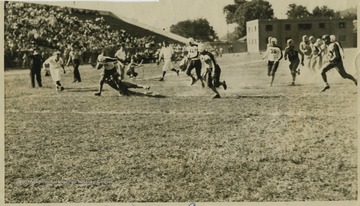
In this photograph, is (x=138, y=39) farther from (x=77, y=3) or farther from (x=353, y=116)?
(x=353, y=116)

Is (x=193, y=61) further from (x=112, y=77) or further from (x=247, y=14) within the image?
(x=112, y=77)

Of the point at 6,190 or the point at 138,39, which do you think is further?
the point at 138,39

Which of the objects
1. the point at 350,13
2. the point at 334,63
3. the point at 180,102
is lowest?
the point at 180,102

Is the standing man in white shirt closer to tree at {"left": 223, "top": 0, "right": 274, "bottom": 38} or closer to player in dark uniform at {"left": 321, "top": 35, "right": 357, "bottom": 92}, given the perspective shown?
tree at {"left": 223, "top": 0, "right": 274, "bottom": 38}

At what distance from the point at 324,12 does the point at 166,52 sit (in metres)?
1.48

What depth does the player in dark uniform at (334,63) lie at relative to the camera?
15.8ft

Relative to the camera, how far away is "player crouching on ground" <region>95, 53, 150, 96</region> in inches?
191

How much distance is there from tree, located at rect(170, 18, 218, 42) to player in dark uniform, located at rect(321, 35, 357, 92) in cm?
105

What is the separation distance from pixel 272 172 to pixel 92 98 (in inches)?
69.0

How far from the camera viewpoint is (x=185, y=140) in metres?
4.70

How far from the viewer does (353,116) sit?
479 cm

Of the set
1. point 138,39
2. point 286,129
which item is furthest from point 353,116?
point 138,39

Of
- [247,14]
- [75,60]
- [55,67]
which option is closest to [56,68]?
[55,67]

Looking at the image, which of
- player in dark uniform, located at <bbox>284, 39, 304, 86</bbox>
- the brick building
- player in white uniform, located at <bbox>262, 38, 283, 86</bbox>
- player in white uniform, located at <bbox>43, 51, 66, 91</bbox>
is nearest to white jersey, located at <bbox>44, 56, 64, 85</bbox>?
player in white uniform, located at <bbox>43, 51, 66, 91</bbox>
